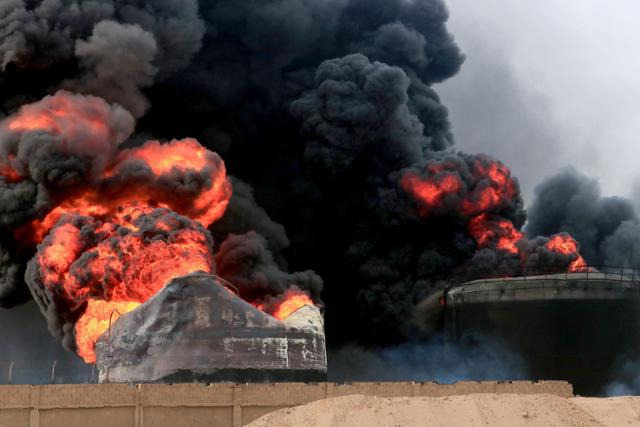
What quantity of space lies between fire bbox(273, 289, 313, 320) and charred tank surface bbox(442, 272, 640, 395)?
49.8 ft

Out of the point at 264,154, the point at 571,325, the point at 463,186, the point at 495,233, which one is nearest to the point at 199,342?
the point at 571,325

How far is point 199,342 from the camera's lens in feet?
157

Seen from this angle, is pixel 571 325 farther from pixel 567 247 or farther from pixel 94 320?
pixel 94 320

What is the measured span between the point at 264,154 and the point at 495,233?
1810 cm

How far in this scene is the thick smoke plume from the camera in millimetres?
58156

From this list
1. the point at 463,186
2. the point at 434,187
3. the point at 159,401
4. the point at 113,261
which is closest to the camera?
the point at 159,401

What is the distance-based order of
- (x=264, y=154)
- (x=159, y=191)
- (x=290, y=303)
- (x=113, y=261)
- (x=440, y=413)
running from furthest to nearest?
(x=264, y=154) < (x=290, y=303) < (x=159, y=191) < (x=113, y=261) < (x=440, y=413)

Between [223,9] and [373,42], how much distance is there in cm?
1360

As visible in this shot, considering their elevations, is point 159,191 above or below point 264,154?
below

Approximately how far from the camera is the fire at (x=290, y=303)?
198ft

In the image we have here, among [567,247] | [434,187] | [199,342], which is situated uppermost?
[434,187]

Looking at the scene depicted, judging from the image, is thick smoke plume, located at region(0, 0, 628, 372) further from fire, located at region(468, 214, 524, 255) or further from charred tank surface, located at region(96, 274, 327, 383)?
charred tank surface, located at region(96, 274, 327, 383)

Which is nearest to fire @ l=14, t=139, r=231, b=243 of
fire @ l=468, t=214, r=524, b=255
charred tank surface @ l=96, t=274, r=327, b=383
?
charred tank surface @ l=96, t=274, r=327, b=383

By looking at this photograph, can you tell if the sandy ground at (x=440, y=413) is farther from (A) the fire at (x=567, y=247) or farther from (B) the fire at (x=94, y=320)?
(A) the fire at (x=567, y=247)
